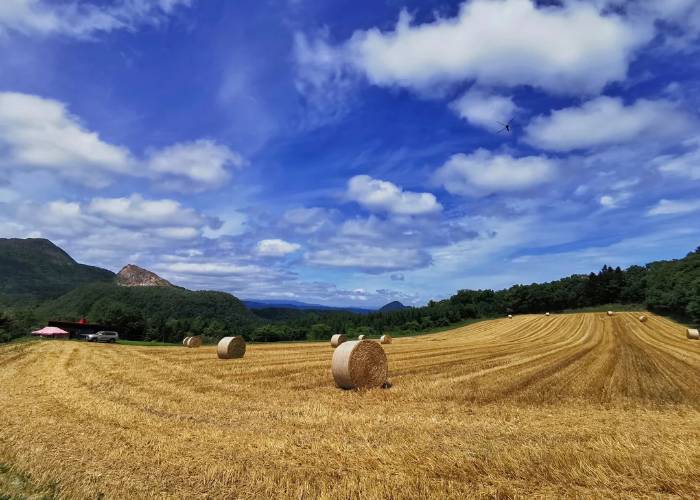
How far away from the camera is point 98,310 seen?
102 metres

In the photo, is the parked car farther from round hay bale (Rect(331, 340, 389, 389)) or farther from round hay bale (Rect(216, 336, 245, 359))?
round hay bale (Rect(331, 340, 389, 389))

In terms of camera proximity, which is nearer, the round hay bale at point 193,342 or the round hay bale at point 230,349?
the round hay bale at point 230,349

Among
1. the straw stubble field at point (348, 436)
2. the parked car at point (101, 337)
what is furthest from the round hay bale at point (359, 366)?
the parked car at point (101, 337)

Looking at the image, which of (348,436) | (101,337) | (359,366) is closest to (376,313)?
(101,337)

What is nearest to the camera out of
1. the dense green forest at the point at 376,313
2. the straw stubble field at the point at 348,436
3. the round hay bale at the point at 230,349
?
the straw stubble field at the point at 348,436

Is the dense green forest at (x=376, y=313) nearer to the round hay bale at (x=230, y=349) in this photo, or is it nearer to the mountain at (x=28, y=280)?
the round hay bale at (x=230, y=349)

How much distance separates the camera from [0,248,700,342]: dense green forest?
6162 cm

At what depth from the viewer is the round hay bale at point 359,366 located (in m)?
12.6

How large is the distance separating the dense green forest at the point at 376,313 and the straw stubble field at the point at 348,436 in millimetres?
46080

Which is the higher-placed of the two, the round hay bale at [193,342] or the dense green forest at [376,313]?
the dense green forest at [376,313]

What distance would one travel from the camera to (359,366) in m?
12.9

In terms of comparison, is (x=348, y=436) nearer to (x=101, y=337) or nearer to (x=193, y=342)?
(x=193, y=342)

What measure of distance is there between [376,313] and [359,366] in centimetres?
8530

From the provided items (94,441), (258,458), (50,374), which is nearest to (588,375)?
(258,458)
